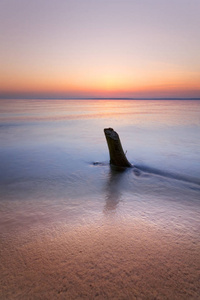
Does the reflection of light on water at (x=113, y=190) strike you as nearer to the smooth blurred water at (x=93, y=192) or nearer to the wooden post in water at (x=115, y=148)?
the smooth blurred water at (x=93, y=192)

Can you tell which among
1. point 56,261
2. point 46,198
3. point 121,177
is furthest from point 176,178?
point 56,261

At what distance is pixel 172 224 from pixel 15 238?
263cm

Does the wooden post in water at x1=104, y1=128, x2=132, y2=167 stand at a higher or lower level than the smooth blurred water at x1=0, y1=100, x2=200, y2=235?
higher

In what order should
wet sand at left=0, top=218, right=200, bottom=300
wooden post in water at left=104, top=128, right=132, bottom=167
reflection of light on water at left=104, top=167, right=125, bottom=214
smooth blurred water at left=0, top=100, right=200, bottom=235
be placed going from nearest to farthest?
1. wet sand at left=0, top=218, right=200, bottom=300
2. smooth blurred water at left=0, top=100, right=200, bottom=235
3. reflection of light on water at left=104, top=167, right=125, bottom=214
4. wooden post in water at left=104, top=128, right=132, bottom=167

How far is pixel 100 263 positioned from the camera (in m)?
2.40

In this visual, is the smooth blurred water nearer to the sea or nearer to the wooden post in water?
the sea

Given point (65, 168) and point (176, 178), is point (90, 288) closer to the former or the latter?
point (176, 178)

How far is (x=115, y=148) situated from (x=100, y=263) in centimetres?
559

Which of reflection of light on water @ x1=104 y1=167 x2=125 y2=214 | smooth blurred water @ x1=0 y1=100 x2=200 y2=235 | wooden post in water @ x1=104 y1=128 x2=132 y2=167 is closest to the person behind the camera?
smooth blurred water @ x1=0 y1=100 x2=200 y2=235

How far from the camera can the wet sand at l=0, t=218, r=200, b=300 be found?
6.59ft

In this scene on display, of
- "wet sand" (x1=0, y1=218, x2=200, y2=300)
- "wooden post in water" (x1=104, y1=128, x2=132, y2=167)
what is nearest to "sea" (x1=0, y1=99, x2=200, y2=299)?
"wet sand" (x1=0, y1=218, x2=200, y2=300)

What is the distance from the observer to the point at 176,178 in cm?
711

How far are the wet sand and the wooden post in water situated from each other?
179 inches

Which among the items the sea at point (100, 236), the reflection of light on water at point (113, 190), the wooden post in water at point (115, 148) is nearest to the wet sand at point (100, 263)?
the sea at point (100, 236)
